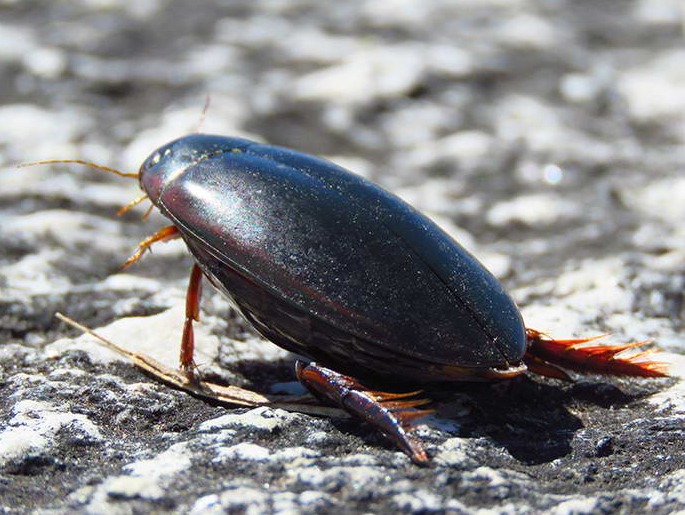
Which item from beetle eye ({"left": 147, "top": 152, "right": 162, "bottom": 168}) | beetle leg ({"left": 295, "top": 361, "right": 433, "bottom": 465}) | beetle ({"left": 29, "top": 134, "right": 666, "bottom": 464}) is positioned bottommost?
beetle leg ({"left": 295, "top": 361, "right": 433, "bottom": 465})

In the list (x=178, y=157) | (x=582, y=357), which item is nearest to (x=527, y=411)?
(x=582, y=357)

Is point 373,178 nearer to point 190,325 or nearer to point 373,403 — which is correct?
point 190,325

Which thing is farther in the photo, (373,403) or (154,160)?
(154,160)

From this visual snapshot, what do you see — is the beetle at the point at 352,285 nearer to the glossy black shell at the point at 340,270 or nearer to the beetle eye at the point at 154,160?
the glossy black shell at the point at 340,270

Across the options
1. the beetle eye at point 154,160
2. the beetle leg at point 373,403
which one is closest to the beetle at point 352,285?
the beetle leg at point 373,403

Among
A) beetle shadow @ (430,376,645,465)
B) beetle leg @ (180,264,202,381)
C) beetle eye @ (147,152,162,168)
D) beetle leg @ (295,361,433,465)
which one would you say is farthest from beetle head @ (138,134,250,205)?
beetle shadow @ (430,376,645,465)

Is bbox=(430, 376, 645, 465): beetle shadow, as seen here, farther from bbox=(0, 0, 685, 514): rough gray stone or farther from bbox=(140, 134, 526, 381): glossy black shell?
bbox=(140, 134, 526, 381): glossy black shell
